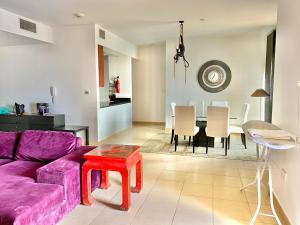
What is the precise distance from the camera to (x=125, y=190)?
266cm

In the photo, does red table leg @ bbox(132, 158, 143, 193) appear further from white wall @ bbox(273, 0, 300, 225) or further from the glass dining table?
the glass dining table

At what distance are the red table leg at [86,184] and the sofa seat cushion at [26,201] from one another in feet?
1.07

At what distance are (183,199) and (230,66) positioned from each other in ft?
16.1

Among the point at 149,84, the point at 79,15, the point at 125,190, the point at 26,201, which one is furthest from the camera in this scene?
the point at 149,84

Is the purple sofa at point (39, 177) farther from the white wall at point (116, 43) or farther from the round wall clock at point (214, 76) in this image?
the round wall clock at point (214, 76)

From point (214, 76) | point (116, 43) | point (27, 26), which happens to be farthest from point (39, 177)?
point (214, 76)

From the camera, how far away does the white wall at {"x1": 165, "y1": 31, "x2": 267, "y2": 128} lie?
6.68 m

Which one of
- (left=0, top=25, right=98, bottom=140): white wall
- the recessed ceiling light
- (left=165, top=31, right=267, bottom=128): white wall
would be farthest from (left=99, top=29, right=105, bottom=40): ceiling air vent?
(left=165, top=31, right=267, bottom=128): white wall

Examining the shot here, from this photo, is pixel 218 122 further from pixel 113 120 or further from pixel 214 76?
pixel 113 120

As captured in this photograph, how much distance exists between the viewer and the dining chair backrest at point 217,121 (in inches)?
190

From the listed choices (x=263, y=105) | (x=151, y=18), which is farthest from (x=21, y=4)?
(x=263, y=105)

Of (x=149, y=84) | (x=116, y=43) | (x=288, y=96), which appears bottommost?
(x=288, y=96)

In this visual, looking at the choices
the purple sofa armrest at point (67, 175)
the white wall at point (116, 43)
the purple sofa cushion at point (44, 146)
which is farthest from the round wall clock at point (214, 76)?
the purple sofa armrest at point (67, 175)

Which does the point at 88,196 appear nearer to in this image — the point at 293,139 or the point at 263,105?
the point at 293,139
